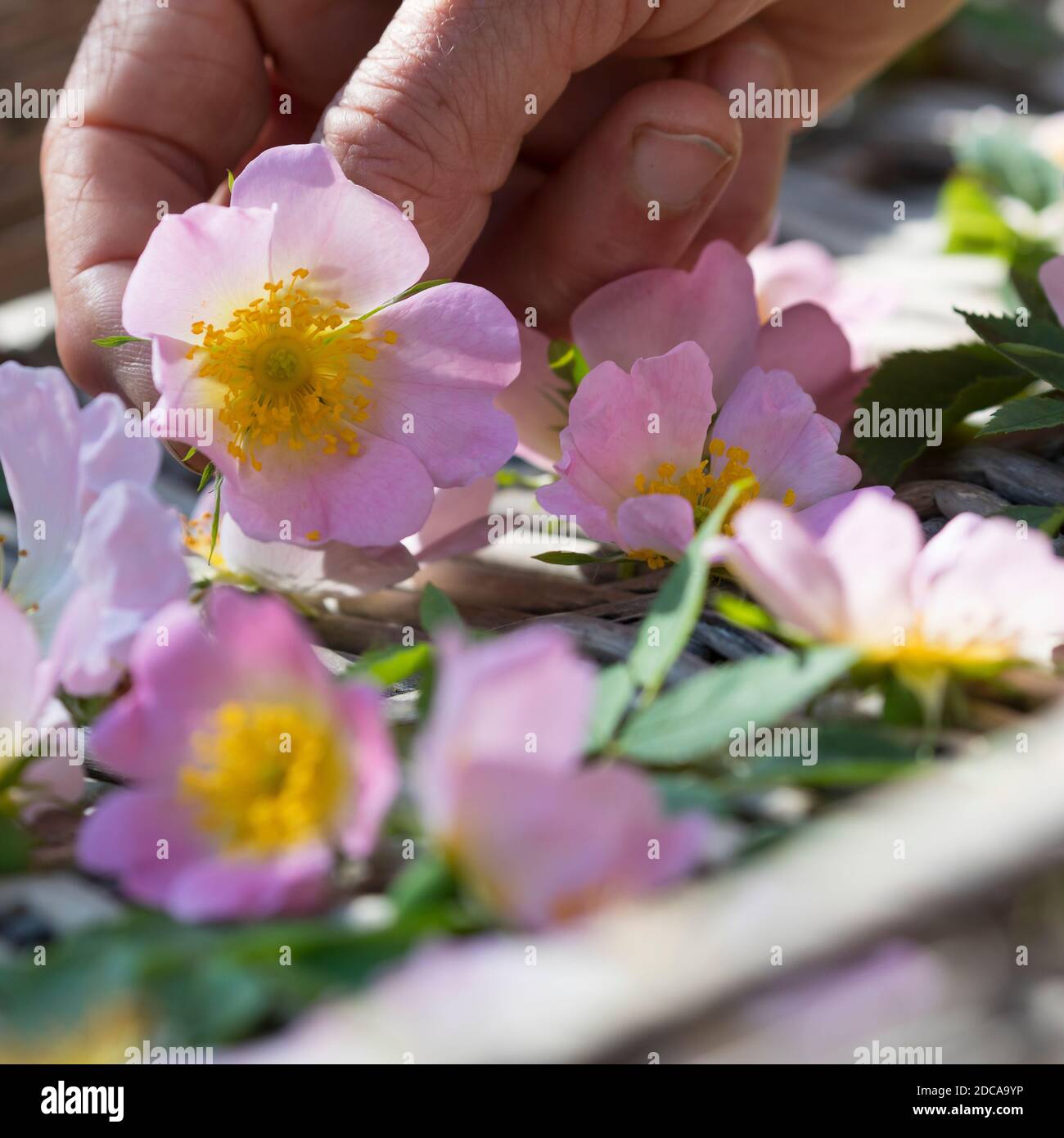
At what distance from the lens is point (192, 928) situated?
1.06 ft

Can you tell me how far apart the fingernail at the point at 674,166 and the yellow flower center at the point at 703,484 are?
0.22 m

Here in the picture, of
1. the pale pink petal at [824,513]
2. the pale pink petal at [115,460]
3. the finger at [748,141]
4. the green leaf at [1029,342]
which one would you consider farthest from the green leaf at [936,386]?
the pale pink petal at [115,460]

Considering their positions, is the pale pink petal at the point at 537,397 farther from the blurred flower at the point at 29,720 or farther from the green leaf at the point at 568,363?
the blurred flower at the point at 29,720

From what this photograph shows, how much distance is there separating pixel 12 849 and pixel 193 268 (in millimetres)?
242

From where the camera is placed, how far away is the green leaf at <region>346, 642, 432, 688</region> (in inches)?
15.0

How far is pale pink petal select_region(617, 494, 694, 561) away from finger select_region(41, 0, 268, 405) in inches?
11.1

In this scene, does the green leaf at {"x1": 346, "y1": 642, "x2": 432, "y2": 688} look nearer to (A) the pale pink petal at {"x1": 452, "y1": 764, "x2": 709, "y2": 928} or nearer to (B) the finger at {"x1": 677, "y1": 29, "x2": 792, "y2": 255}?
(A) the pale pink petal at {"x1": 452, "y1": 764, "x2": 709, "y2": 928}

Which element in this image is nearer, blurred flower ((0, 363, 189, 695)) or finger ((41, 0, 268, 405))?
blurred flower ((0, 363, 189, 695))

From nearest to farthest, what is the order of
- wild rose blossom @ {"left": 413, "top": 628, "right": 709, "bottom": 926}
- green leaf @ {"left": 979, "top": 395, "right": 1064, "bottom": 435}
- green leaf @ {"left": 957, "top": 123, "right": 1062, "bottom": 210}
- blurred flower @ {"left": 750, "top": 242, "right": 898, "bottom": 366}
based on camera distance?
wild rose blossom @ {"left": 413, "top": 628, "right": 709, "bottom": 926}, green leaf @ {"left": 979, "top": 395, "right": 1064, "bottom": 435}, blurred flower @ {"left": 750, "top": 242, "right": 898, "bottom": 366}, green leaf @ {"left": 957, "top": 123, "right": 1062, "bottom": 210}

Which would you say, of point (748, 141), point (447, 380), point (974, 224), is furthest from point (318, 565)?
point (974, 224)

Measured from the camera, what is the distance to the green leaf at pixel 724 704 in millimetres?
354

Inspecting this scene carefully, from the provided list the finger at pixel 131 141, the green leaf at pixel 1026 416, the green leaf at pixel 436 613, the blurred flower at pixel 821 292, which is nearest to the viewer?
the green leaf at pixel 436 613

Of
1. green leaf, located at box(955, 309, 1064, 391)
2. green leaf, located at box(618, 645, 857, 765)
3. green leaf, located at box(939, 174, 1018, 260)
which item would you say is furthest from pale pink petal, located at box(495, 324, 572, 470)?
green leaf, located at box(939, 174, 1018, 260)
